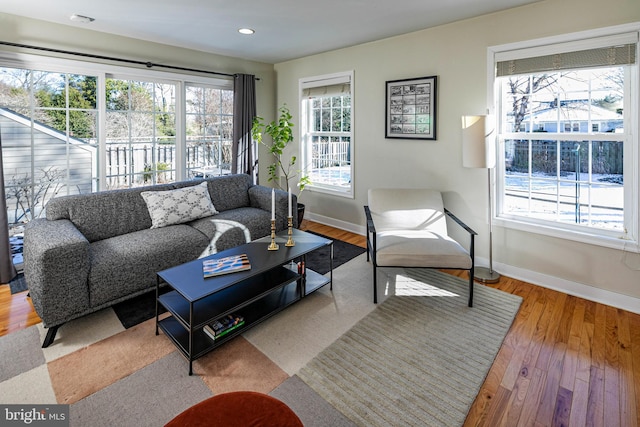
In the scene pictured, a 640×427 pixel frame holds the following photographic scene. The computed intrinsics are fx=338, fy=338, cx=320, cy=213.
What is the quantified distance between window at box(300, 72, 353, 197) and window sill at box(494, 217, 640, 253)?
79.1 inches

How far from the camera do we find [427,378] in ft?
6.15

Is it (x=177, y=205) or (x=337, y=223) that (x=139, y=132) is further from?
(x=337, y=223)

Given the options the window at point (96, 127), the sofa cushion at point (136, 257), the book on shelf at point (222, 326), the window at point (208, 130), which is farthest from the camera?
the window at point (208, 130)

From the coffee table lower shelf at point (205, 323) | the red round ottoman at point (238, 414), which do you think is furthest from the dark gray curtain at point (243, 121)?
the red round ottoman at point (238, 414)

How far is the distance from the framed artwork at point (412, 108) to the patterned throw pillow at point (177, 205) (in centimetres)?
224

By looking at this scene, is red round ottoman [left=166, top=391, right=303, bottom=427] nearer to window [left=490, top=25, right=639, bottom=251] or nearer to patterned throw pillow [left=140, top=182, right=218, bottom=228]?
patterned throw pillow [left=140, top=182, right=218, bottom=228]

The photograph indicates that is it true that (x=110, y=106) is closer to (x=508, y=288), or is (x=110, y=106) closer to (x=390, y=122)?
(x=390, y=122)

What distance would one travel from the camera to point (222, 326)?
211 cm

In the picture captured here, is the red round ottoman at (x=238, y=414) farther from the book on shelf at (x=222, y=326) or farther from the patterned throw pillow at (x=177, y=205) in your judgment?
the patterned throw pillow at (x=177, y=205)

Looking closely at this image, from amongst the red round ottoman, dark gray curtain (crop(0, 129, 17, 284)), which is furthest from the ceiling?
the red round ottoman

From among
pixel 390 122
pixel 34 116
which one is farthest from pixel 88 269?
pixel 390 122

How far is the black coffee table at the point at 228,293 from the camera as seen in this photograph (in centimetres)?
197

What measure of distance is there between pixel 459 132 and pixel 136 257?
317 cm

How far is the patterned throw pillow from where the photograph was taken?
3.22 metres
